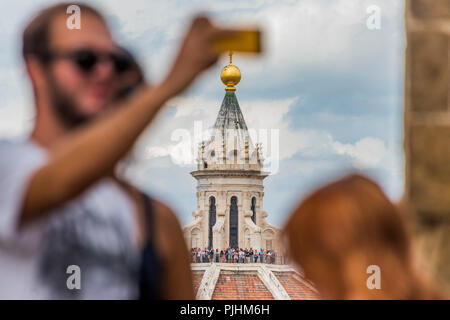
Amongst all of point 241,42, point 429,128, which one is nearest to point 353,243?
point 241,42

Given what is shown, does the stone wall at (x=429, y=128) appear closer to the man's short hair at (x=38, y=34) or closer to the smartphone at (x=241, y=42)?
the smartphone at (x=241, y=42)

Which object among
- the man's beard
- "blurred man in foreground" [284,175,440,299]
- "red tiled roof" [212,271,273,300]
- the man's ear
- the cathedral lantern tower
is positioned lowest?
"blurred man in foreground" [284,175,440,299]

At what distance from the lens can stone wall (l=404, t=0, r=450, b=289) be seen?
1798 mm

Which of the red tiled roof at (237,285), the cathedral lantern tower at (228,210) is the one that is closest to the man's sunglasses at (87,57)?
the red tiled roof at (237,285)

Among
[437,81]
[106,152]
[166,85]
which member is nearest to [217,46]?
[166,85]

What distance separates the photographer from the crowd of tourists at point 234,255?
26781 millimetres

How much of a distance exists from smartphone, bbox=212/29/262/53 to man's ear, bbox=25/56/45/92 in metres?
0.29

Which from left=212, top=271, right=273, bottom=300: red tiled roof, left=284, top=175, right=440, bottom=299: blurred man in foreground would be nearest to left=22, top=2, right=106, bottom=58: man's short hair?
left=284, top=175, right=440, bottom=299: blurred man in foreground

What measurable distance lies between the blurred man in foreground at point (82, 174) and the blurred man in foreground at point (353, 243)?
0.82 ft

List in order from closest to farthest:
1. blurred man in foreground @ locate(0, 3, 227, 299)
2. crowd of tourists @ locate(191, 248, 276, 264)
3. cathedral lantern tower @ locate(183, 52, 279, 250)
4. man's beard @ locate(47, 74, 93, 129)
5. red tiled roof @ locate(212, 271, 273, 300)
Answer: blurred man in foreground @ locate(0, 3, 227, 299) → man's beard @ locate(47, 74, 93, 129) → red tiled roof @ locate(212, 271, 273, 300) → crowd of tourists @ locate(191, 248, 276, 264) → cathedral lantern tower @ locate(183, 52, 279, 250)

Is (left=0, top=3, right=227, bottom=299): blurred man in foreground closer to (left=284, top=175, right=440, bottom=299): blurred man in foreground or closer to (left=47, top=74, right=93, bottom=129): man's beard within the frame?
(left=47, top=74, right=93, bottom=129): man's beard

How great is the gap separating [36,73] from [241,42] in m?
0.35
